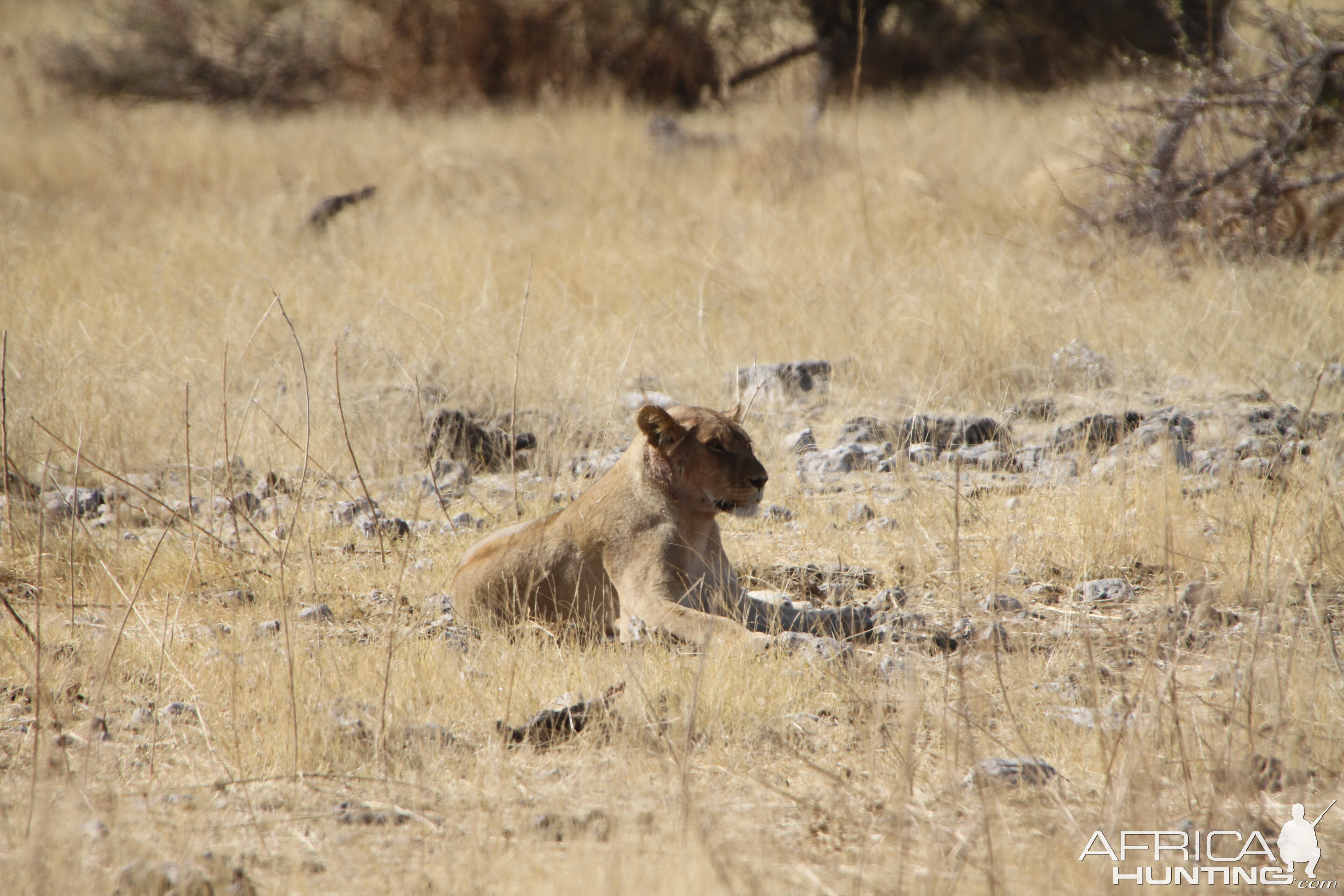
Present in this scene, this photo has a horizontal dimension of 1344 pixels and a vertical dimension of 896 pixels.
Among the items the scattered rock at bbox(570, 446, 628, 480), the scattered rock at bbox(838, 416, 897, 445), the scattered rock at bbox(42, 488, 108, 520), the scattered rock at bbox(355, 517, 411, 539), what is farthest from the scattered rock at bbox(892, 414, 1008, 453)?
the scattered rock at bbox(42, 488, 108, 520)

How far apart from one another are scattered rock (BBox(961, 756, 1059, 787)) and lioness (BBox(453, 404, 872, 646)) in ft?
3.40

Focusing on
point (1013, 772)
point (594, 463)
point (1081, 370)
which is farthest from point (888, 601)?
point (1081, 370)

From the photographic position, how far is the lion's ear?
12.3 ft

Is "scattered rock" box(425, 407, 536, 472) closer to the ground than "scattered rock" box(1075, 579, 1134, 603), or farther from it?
closer to the ground

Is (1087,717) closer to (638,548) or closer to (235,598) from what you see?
(638,548)

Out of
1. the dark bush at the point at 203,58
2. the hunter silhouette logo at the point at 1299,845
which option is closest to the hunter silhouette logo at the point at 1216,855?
the hunter silhouette logo at the point at 1299,845

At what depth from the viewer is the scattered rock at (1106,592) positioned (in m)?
4.04

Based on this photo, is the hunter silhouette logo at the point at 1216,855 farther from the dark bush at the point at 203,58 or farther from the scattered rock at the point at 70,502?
the dark bush at the point at 203,58

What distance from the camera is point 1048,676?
3439mm

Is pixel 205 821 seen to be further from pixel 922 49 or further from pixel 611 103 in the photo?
pixel 922 49

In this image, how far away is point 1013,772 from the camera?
279 cm

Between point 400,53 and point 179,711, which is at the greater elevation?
point 400,53

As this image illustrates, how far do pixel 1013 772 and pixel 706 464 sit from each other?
1.54m

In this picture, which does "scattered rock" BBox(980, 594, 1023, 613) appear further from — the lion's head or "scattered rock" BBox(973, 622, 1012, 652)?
the lion's head
